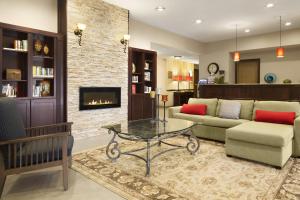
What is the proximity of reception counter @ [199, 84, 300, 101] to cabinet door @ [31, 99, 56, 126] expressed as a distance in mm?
5345

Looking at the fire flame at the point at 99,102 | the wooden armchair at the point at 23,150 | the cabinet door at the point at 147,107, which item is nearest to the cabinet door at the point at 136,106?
the cabinet door at the point at 147,107

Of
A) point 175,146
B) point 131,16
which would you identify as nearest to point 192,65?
point 131,16

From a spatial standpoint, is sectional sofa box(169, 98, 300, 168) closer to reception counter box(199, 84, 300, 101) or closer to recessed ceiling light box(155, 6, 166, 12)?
reception counter box(199, 84, 300, 101)

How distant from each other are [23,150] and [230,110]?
12.4 ft

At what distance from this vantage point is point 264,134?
3.04m

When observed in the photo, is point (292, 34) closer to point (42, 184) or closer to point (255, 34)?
point (255, 34)

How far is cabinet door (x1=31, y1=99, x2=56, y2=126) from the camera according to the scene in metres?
3.98

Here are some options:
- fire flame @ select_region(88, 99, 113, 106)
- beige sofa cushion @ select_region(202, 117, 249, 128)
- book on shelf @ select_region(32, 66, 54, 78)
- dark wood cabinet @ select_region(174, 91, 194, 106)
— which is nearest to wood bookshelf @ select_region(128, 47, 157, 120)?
fire flame @ select_region(88, 99, 113, 106)

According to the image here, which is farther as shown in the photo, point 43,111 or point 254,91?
point 254,91

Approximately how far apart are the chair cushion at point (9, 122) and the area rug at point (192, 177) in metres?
0.93

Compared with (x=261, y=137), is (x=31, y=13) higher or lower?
higher

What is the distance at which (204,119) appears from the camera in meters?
4.43

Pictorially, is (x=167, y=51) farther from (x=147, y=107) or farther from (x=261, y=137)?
(x=261, y=137)

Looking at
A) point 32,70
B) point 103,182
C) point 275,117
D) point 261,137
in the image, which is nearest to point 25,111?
point 32,70
